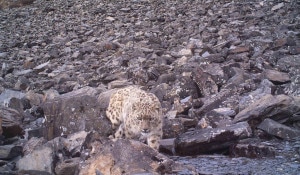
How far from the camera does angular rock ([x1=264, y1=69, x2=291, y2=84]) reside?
34.6ft

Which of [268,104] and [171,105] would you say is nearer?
[268,104]

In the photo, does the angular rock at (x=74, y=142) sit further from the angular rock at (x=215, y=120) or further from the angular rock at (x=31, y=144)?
the angular rock at (x=215, y=120)

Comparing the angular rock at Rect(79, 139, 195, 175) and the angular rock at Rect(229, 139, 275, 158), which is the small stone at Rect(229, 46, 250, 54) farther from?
the angular rock at Rect(79, 139, 195, 175)

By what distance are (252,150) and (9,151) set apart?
3.49 m

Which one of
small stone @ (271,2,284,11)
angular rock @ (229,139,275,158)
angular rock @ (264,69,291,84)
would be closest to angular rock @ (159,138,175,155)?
angular rock @ (229,139,275,158)

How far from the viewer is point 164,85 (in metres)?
11.2

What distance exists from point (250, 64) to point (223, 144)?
4516mm

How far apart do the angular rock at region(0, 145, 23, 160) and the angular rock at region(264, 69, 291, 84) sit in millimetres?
5365

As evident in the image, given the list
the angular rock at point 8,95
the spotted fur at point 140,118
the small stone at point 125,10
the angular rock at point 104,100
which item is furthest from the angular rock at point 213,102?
the small stone at point 125,10

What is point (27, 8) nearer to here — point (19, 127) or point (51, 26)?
point (51, 26)

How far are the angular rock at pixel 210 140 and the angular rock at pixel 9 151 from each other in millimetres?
2355

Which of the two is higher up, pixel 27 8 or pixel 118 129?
pixel 118 129

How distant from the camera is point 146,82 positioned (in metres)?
12.2

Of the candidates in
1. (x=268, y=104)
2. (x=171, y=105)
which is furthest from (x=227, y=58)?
(x=268, y=104)
